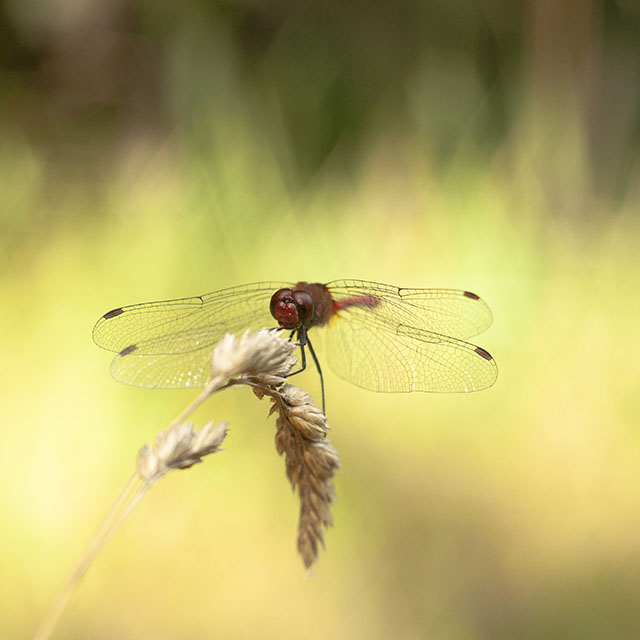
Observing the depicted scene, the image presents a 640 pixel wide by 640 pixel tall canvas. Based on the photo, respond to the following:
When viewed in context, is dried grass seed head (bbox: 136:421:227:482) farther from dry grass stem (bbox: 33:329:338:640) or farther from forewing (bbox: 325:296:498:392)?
forewing (bbox: 325:296:498:392)

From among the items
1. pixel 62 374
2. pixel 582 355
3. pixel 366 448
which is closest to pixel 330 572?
pixel 366 448

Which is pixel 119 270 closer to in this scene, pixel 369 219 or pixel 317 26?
pixel 369 219

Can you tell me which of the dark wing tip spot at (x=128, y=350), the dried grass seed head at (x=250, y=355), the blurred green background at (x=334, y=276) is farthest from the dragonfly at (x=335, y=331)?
the blurred green background at (x=334, y=276)

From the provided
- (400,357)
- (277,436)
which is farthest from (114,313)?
(400,357)

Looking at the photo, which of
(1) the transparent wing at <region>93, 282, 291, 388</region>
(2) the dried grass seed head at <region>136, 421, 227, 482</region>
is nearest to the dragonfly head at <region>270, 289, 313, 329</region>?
(1) the transparent wing at <region>93, 282, 291, 388</region>

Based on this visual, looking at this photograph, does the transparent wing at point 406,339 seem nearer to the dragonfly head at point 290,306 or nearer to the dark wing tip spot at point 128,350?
the dragonfly head at point 290,306

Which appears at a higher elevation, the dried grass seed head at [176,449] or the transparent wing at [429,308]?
the transparent wing at [429,308]
